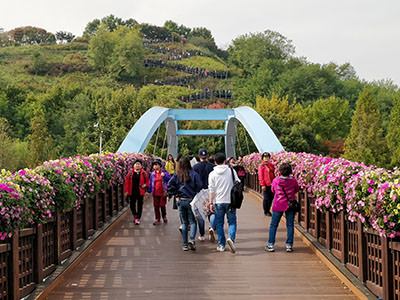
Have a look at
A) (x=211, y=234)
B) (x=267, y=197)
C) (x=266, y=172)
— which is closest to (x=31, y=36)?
(x=267, y=197)

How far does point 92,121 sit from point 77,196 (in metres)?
57.0

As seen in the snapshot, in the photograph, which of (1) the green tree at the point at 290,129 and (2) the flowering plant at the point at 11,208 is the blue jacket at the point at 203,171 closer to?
(2) the flowering plant at the point at 11,208

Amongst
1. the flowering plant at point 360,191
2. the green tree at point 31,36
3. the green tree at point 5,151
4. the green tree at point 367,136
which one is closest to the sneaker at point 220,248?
the flowering plant at point 360,191

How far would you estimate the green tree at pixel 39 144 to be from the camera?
54.2 m

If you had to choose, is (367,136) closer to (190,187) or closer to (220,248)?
(190,187)

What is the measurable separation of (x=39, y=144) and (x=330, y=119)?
3022cm

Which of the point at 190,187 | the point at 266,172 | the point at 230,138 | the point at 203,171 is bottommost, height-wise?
the point at 190,187

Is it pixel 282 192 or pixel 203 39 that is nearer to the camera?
pixel 282 192

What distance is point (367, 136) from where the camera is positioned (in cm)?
5406

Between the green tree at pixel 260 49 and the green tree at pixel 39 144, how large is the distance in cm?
4518

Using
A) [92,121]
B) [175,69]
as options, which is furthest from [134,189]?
[175,69]

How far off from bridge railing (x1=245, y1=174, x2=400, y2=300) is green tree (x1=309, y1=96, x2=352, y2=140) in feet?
169

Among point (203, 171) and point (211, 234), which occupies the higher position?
point (203, 171)

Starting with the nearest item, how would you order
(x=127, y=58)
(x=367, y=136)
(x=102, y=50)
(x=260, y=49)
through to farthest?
(x=367, y=136) < (x=260, y=49) < (x=127, y=58) < (x=102, y=50)
